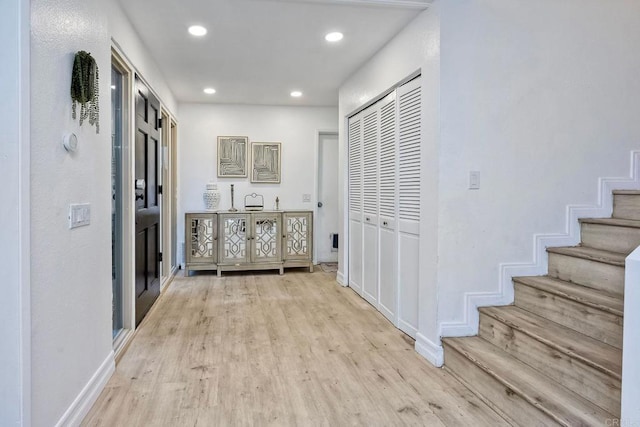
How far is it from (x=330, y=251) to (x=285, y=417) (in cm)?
428

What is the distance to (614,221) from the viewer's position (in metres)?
2.45

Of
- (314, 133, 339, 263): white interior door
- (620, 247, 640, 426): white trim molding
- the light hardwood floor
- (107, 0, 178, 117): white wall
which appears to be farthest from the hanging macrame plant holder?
(314, 133, 339, 263): white interior door

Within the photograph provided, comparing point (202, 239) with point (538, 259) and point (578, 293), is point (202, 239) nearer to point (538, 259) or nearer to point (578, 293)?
point (538, 259)

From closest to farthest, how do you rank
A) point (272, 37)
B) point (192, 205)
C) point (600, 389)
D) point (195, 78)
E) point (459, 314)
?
point (600, 389)
point (459, 314)
point (272, 37)
point (195, 78)
point (192, 205)

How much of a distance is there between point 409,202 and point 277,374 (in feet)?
4.94

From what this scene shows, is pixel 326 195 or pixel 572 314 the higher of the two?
pixel 326 195

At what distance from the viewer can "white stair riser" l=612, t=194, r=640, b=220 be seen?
101 inches

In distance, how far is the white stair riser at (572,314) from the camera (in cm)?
193

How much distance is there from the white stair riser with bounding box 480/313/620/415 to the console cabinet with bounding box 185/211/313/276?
3.17 m

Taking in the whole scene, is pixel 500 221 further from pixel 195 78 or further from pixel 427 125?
pixel 195 78

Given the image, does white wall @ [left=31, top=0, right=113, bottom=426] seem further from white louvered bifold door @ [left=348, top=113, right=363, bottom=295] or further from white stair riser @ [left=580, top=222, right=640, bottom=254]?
white stair riser @ [left=580, top=222, right=640, bottom=254]

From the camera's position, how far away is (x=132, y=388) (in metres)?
2.23

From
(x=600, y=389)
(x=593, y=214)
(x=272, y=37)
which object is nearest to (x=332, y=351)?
(x=600, y=389)

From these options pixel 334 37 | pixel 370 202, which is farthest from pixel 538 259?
pixel 334 37
